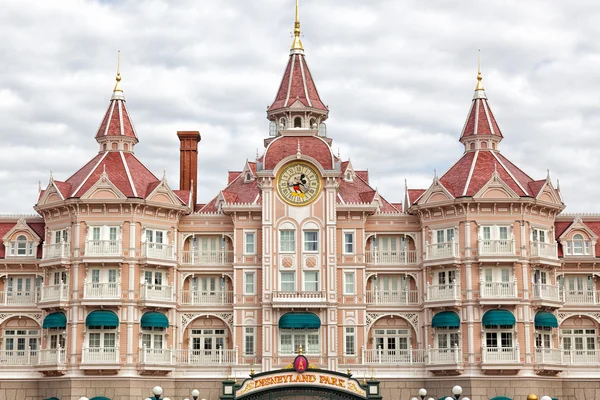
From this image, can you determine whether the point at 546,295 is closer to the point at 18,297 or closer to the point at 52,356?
the point at 52,356

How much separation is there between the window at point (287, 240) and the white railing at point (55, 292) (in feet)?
47.5

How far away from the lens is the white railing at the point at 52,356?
2640 inches

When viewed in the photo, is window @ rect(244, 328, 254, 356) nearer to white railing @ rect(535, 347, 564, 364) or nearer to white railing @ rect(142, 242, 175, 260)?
white railing @ rect(142, 242, 175, 260)

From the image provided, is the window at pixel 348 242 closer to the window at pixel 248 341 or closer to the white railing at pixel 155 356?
the window at pixel 248 341

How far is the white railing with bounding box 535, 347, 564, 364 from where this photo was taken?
67875 mm

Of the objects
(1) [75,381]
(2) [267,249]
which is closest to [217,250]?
(2) [267,249]

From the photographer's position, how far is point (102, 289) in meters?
67.5

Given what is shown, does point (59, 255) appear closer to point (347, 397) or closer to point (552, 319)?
point (347, 397)

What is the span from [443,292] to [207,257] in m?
16.3

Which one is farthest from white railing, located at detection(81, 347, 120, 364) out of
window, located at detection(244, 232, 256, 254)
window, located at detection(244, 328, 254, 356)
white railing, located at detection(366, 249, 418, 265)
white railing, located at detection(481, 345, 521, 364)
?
white railing, located at detection(481, 345, 521, 364)

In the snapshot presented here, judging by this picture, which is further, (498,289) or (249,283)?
Answer: (249,283)

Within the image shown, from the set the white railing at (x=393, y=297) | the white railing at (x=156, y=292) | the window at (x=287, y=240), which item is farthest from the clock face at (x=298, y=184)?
the white railing at (x=156, y=292)

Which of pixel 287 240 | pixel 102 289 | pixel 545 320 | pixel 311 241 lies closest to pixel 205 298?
pixel 287 240

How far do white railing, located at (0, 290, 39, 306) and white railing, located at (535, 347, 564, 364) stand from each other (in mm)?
33901
